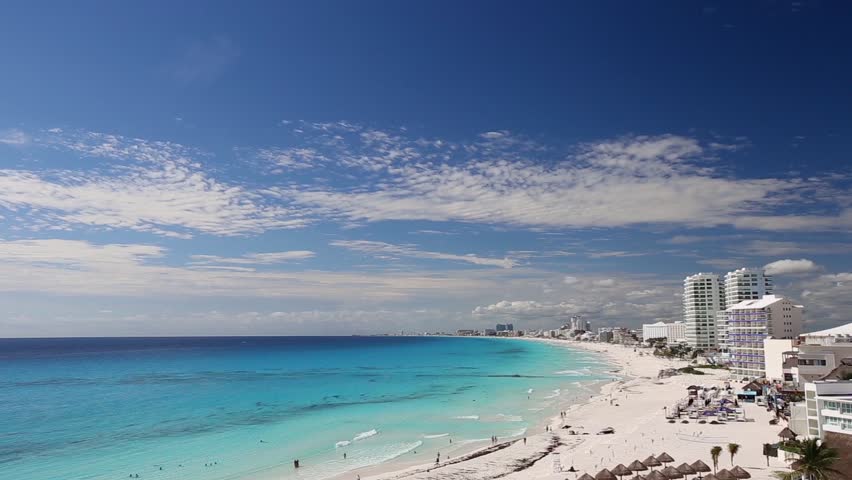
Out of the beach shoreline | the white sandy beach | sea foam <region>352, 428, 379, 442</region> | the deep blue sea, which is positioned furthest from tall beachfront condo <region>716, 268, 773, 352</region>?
sea foam <region>352, 428, 379, 442</region>

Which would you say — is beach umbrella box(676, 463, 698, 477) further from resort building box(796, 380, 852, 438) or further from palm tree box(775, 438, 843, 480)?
resort building box(796, 380, 852, 438)

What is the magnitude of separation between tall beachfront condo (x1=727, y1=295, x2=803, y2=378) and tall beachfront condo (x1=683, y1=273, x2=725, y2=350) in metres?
66.7

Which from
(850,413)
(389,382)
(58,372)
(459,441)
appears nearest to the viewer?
(850,413)

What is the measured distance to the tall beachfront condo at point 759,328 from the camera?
8319cm

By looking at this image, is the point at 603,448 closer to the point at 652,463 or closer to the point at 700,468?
the point at 652,463

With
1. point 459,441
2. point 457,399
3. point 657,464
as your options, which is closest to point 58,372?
point 457,399

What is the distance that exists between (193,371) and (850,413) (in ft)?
394

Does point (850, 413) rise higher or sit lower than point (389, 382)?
higher

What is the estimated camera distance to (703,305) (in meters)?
153

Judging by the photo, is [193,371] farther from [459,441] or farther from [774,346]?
[774,346]

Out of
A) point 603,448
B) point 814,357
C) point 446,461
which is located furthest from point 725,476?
point 814,357

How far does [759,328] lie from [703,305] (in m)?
73.2

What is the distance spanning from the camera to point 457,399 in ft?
245

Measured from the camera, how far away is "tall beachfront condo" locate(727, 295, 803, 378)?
8319cm
